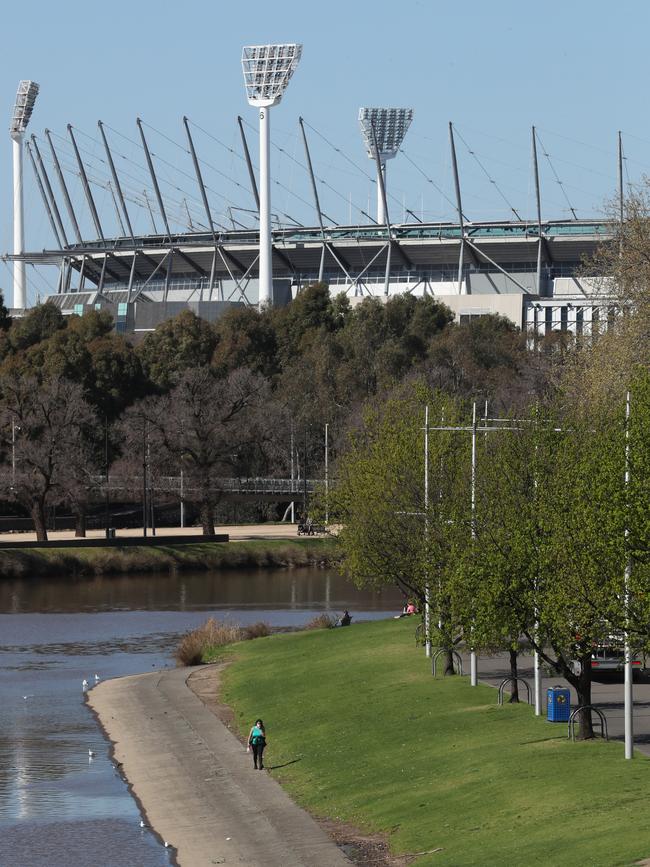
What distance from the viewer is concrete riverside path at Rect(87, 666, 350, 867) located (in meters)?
31.6

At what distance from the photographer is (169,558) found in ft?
324

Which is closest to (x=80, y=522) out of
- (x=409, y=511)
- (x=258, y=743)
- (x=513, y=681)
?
(x=409, y=511)

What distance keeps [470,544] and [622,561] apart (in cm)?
804

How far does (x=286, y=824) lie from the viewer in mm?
33375

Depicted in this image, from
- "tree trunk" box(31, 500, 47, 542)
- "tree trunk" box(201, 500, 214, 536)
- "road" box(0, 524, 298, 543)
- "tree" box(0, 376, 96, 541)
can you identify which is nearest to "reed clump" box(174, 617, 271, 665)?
"tree" box(0, 376, 96, 541)

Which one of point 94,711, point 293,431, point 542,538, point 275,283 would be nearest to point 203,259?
point 275,283

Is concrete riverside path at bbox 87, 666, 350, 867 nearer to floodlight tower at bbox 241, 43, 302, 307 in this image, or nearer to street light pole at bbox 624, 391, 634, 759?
street light pole at bbox 624, 391, 634, 759

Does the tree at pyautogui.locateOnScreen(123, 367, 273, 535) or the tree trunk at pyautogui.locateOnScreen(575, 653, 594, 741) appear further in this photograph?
the tree at pyautogui.locateOnScreen(123, 367, 273, 535)

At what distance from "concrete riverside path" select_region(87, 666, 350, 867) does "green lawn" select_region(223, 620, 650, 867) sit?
97 cm

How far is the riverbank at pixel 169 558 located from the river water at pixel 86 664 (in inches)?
59.6

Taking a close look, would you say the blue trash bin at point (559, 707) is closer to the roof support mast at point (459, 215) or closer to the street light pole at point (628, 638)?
the street light pole at point (628, 638)

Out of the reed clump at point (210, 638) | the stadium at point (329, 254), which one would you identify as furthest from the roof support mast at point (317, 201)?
the reed clump at point (210, 638)

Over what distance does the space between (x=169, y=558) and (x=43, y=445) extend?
10.7 meters

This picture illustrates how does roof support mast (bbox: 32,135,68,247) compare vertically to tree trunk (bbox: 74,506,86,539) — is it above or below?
above
